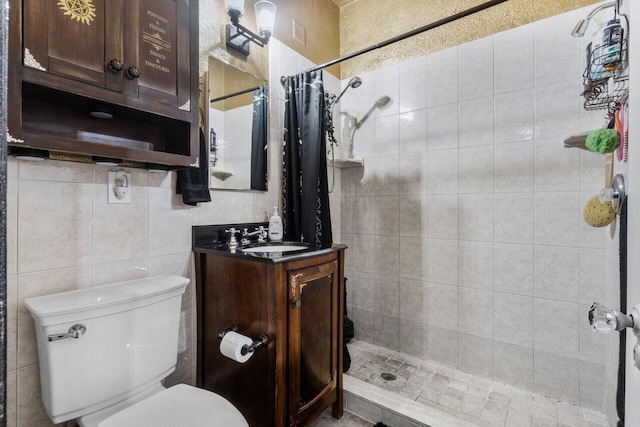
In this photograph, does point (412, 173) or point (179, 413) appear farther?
point (412, 173)

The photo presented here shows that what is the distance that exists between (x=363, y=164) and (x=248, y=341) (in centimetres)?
160

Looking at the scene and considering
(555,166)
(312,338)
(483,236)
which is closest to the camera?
(312,338)

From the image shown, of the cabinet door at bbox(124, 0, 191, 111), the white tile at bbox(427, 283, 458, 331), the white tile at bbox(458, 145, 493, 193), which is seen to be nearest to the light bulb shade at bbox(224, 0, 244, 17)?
the cabinet door at bbox(124, 0, 191, 111)

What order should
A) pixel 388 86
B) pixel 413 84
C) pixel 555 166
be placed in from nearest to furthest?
pixel 555 166 < pixel 413 84 < pixel 388 86

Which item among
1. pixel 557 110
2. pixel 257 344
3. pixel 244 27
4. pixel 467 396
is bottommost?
pixel 467 396

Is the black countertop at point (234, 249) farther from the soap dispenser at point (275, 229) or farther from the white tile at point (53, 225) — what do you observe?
the white tile at point (53, 225)

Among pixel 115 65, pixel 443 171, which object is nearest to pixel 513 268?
pixel 443 171

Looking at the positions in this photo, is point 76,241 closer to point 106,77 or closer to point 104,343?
point 104,343

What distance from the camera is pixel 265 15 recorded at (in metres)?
1.78

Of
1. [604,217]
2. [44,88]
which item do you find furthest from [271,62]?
[604,217]

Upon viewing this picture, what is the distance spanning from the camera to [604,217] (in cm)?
104

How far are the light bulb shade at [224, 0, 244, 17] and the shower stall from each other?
802 mm

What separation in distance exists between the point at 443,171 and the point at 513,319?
1.00 meters

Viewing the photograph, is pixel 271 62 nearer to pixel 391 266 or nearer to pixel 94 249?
pixel 94 249
